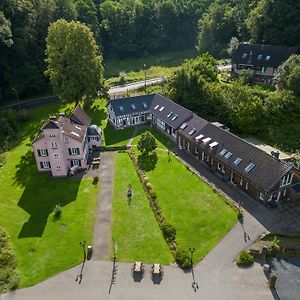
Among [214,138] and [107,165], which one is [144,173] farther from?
[214,138]

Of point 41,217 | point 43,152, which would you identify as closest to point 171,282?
point 41,217

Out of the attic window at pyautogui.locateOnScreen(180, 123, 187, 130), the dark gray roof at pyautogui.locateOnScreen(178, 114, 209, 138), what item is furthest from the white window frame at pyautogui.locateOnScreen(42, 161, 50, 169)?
the attic window at pyautogui.locateOnScreen(180, 123, 187, 130)

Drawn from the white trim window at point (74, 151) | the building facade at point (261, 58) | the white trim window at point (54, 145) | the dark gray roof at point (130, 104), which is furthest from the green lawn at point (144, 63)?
the white trim window at point (54, 145)

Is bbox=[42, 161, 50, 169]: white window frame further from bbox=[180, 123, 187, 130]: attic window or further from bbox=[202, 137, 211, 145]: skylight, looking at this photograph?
bbox=[202, 137, 211, 145]: skylight

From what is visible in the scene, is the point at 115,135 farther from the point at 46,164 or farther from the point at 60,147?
the point at 60,147

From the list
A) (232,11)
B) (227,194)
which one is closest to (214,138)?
(227,194)

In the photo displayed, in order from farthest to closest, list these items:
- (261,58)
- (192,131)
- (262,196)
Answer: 1. (261,58)
2. (192,131)
3. (262,196)
